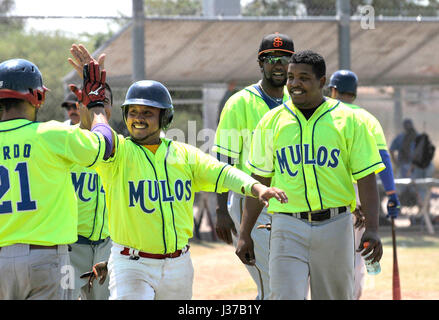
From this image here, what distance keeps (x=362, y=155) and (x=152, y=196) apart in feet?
4.67

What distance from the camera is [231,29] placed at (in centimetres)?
1061

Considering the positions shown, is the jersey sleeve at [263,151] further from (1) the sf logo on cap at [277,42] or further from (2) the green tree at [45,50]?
(2) the green tree at [45,50]

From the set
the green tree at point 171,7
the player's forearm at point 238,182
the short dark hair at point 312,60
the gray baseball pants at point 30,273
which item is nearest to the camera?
the gray baseball pants at point 30,273

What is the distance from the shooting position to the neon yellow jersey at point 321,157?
4.74 meters

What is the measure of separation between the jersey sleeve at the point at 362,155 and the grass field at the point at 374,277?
11.0ft

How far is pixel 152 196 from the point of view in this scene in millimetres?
4316

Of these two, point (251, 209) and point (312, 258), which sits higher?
point (251, 209)

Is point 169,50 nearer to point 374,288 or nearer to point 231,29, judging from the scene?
point 231,29

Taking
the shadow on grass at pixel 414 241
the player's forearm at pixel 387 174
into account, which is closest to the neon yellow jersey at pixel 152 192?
the player's forearm at pixel 387 174

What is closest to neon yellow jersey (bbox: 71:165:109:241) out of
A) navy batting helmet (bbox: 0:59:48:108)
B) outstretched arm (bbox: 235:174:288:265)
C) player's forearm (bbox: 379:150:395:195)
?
outstretched arm (bbox: 235:174:288:265)

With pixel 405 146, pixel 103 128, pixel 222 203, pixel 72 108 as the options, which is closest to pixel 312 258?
pixel 222 203

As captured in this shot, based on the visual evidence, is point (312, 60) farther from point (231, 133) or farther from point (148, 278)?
point (148, 278)

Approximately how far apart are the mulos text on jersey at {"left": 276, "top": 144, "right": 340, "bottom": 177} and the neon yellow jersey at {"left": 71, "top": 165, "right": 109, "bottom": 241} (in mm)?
1696
